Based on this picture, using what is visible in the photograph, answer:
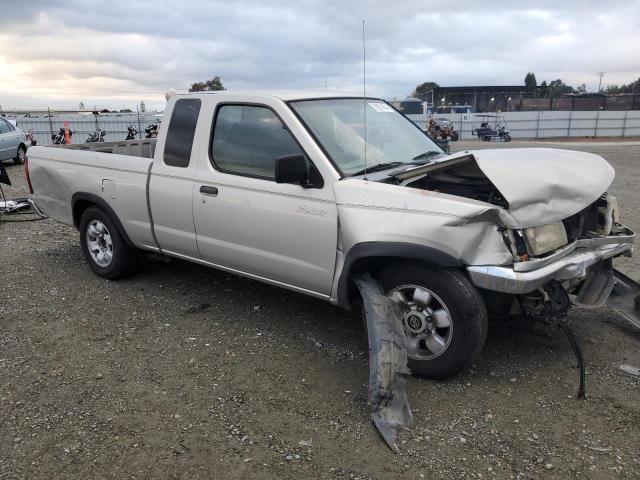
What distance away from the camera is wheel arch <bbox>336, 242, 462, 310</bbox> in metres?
3.31

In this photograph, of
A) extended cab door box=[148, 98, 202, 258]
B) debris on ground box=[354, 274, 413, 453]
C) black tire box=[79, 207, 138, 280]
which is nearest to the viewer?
debris on ground box=[354, 274, 413, 453]

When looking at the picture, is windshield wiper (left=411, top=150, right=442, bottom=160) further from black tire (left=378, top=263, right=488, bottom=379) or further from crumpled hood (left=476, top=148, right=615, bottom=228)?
black tire (left=378, top=263, right=488, bottom=379)

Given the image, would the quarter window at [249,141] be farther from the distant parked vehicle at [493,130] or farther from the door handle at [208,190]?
the distant parked vehicle at [493,130]

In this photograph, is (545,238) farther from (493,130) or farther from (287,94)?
(493,130)

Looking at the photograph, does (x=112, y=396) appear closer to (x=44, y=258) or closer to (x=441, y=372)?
(x=441, y=372)

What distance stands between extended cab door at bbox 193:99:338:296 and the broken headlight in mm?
1245

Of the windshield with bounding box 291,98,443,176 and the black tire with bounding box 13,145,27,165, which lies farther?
the black tire with bounding box 13,145,27,165

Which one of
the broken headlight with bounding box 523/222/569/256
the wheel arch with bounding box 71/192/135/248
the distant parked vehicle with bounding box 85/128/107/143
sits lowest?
the distant parked vehicle with bounding box 85/128/107/143

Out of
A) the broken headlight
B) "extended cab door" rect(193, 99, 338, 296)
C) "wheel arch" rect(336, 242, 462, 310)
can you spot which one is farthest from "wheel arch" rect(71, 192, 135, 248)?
the broken headlight

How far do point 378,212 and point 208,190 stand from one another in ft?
5.15

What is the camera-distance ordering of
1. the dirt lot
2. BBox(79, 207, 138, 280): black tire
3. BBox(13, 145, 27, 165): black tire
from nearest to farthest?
the dirt lot < BBox(79, 207, 138, 280): black tire < BBox(13, 145, 27, 165): black tire

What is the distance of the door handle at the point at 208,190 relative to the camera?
171 inches

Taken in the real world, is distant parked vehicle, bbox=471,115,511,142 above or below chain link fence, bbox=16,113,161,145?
below

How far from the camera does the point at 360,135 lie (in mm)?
4238
